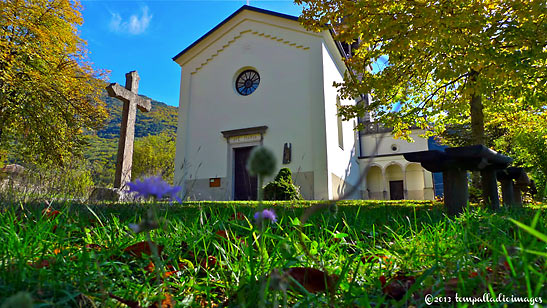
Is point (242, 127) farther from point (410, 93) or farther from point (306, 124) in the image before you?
point (410, 93)

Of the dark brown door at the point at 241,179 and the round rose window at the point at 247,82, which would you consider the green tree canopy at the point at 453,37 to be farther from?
the round rose window at the point at 247,82

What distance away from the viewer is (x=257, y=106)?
12297mm

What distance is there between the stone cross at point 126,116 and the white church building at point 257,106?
277cm

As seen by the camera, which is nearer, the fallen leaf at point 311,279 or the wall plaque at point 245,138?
the fallen leaf at point 311,279

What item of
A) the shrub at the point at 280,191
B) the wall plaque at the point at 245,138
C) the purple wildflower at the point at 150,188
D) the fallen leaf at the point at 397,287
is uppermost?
the wall plaque at the point at 245,138

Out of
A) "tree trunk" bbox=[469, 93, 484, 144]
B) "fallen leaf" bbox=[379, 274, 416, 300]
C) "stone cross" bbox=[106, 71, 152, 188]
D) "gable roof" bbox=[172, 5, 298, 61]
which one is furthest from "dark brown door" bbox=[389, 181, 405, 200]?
"fallen leaf" bbox=[379, 274, 416, 300]

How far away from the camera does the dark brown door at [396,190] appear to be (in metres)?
18.5

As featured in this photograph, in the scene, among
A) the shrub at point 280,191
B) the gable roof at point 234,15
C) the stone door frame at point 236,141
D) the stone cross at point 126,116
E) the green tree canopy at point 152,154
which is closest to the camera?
the stone cross at point 126,116

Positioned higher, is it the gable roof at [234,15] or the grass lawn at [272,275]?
the gable roof at [234,15]

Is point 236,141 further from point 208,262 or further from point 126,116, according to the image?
point 208,262

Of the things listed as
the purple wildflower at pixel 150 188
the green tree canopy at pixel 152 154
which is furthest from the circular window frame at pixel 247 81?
the green tree canopy at pixel 152 154

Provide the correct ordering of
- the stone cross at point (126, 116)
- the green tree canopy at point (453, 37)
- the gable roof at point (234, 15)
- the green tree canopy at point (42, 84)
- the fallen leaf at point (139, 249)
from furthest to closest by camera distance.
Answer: the gable roof at point (234, 15) → the green tree canopy at point (42, 84) → the stone cross at point (126, 116) → the green tree canopy at point (453, 37) → the fallen leaf at point (139, 249)

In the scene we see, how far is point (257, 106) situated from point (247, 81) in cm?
153

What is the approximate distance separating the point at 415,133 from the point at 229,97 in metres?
11.9
